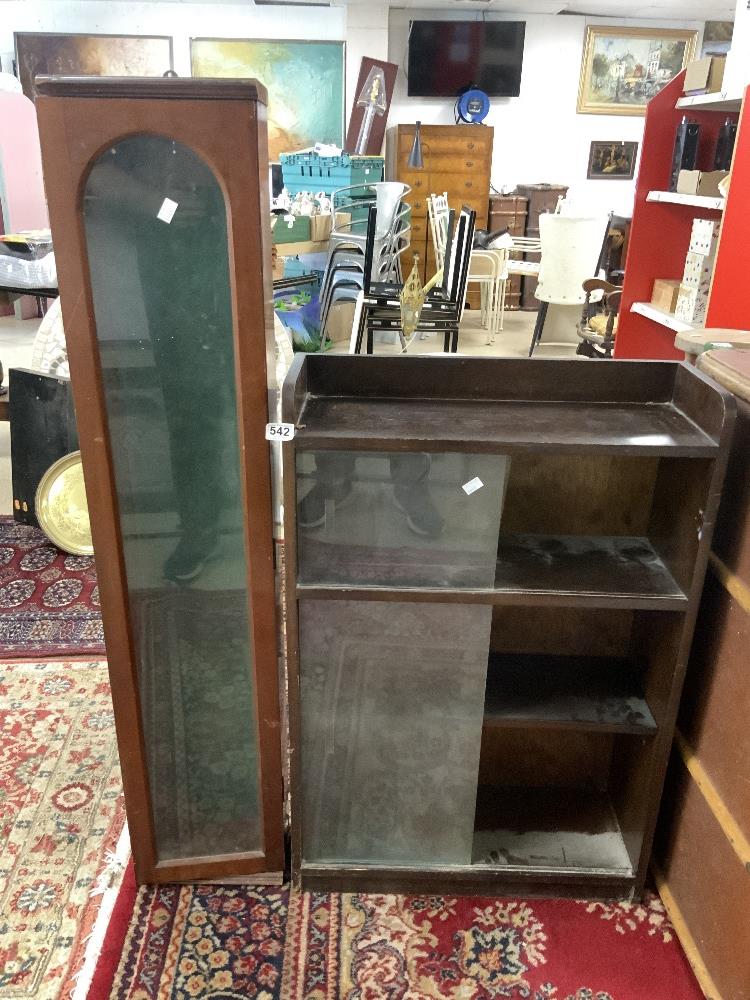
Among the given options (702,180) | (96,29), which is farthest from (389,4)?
(702,180)

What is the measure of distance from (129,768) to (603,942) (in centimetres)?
97

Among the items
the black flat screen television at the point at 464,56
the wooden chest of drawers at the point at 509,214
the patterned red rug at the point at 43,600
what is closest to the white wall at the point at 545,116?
the black flat screen television at the point at 464,56

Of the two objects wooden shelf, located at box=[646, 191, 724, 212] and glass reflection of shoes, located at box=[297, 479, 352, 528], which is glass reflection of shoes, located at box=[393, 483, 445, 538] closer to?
glass reflection of shoes, located at box=[297, 479, 352, 528]

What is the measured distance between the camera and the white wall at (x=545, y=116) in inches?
282

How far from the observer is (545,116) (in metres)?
7.45

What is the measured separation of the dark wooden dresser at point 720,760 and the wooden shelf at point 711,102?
1800mm

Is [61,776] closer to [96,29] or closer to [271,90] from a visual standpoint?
[271,90]

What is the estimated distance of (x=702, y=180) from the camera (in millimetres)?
2988

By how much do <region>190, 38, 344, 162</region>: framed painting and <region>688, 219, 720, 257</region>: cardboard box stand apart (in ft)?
16.7

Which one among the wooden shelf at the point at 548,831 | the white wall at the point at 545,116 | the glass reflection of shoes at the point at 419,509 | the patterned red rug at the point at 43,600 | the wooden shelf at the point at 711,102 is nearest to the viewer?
the glass reflection of shoes at the point at 419,509

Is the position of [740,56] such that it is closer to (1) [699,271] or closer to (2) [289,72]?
(1) [699,271]

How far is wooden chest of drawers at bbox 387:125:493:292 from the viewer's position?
6.93m

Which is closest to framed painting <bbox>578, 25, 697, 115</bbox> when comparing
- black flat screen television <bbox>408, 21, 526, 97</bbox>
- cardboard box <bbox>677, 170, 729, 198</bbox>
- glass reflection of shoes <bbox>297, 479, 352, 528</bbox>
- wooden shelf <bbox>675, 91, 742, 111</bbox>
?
black flat screen television <bbox>408, 21, 526, 97</bbox>

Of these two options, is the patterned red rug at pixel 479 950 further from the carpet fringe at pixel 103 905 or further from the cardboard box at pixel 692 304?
the cardboard box at pixel 692 304
